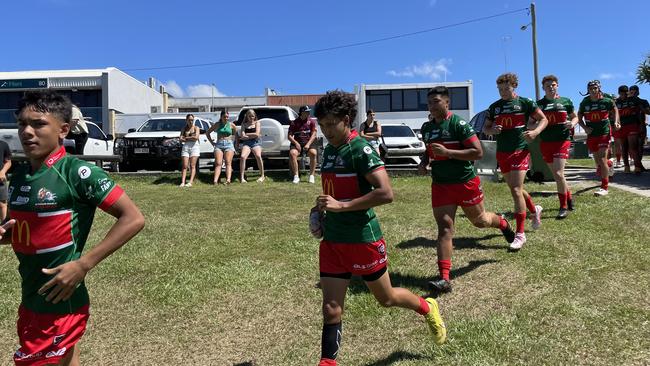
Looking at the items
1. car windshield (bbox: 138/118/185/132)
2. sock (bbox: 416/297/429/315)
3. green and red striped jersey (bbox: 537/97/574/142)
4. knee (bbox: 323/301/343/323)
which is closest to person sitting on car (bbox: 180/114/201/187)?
car windshield (bbox: 138/118/185/132)

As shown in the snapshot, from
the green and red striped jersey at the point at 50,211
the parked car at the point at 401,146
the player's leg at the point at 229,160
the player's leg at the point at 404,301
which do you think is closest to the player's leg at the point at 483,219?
the player's leg at the point at 404,301

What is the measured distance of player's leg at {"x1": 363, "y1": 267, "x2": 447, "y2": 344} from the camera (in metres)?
3.17

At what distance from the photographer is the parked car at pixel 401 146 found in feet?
45.7

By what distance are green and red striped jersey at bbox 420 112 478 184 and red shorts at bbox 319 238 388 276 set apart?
185 cm

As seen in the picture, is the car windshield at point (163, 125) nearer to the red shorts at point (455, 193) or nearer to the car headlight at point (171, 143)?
the car headlight at point (171, 143)

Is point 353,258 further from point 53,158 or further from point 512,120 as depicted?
point 512,120

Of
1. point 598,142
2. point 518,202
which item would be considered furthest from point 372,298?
point 598,142

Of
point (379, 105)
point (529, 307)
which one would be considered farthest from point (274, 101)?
point (529, 307)

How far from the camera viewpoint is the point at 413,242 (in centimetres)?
621

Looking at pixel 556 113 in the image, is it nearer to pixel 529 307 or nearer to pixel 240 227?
pixel 529 307

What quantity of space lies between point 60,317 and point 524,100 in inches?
216

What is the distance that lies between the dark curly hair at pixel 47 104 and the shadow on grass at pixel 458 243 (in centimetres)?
433

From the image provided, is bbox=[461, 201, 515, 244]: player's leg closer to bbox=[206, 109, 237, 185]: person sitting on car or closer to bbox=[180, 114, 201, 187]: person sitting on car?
bbox=[206, 109, 237, 185]: person sitting on car

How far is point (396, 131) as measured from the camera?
15.6 meters
